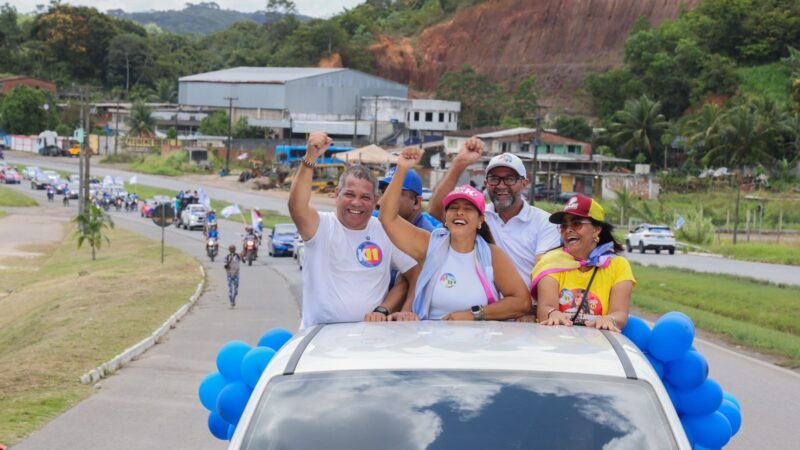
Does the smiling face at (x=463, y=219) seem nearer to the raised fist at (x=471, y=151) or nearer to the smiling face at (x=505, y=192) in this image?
the raised fist at (x=471, y=151)

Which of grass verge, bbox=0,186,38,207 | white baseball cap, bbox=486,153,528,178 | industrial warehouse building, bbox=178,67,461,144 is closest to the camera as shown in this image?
white baseball cap, bbox=486,153,528,178

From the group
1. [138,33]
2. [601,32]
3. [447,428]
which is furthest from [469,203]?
[138,33]

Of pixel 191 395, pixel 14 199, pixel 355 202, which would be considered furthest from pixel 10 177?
pixel 355 202

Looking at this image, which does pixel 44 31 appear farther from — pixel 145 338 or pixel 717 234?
pixel 145 338

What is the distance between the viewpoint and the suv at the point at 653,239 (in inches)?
2036

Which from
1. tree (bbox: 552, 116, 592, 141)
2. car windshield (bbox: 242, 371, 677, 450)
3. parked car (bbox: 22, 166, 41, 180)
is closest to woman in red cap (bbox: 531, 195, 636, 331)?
car windshield (bbox: 242, 371, 677, 450)

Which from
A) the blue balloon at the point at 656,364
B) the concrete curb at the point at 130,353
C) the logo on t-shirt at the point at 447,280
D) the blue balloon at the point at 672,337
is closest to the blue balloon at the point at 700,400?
the blue balloon at the point at 656,364

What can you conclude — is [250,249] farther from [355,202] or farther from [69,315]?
[355,202]

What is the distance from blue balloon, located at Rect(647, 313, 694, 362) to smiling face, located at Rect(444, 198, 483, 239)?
3.52 feet

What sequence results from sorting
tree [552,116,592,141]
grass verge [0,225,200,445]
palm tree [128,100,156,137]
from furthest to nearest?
palm tree [128,100,156,137], tree [552,116,592,141], grass verge [0,225,200,445]

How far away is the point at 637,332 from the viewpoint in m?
6.09

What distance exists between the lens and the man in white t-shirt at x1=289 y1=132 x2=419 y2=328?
6.43 metres

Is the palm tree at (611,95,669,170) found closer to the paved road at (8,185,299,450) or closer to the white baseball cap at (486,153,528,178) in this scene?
Answer: the paved road at (8,185,299,450)

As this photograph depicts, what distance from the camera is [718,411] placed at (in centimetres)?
653
